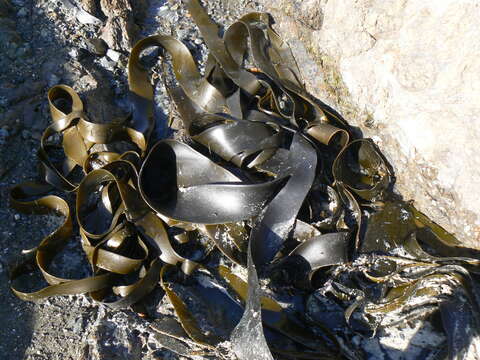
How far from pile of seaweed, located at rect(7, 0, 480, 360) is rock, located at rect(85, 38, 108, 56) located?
0.41 metres

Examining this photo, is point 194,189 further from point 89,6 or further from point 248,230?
point 89,6

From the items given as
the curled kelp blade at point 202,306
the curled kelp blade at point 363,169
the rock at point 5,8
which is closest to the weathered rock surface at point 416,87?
the curled kelp blade at point 363,169

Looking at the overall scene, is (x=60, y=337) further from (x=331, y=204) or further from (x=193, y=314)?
(x=331, y=204)

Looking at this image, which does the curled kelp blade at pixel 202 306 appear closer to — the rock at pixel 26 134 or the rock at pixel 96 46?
the rock at pixel 26 134

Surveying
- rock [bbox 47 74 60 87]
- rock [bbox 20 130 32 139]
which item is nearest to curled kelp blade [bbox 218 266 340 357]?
rock [bbox 20 130 32 139]

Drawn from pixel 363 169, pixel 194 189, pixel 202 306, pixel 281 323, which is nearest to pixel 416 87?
pixel 363 169

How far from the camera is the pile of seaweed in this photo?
105 inches

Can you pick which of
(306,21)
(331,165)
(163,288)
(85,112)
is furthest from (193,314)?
(306,21)

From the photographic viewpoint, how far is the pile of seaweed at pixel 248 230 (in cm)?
267

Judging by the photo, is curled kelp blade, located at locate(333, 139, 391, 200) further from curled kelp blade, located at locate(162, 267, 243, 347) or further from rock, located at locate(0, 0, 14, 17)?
rock, located at locate(0, 0, 14, 17)

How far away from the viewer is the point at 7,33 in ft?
11.5

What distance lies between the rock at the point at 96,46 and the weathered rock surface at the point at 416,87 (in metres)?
1.62

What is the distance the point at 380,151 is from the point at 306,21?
1.24 metres

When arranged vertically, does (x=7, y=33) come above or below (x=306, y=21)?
below
